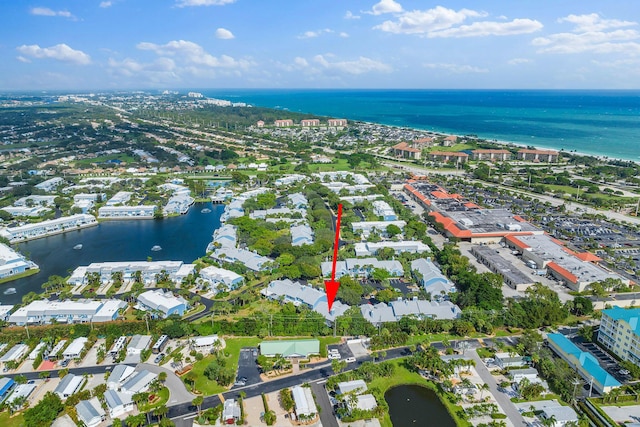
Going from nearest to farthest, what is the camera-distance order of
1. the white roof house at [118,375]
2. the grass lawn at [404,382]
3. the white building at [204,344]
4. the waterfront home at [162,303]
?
1. the grass lawn at [404,382]
2. the white roof house at [118,375]
3. the white building at [204,344]
4. the waterfront home at [162,303]

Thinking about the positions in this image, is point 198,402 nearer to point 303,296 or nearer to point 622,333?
point 303,296

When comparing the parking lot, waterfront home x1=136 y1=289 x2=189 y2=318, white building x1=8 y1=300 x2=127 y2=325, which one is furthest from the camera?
waterfront home x1=136 y1=289 x2=189 y2=318

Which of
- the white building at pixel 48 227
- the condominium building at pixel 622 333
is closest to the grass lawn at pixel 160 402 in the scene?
the condominium building at pixel 622 333

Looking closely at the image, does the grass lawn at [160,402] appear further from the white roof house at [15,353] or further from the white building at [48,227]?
the white building at [48,227]

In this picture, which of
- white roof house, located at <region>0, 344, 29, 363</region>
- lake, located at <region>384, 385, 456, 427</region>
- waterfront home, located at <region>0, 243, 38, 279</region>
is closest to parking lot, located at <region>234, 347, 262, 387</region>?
lake, located at <region>384, 385, 456, 427</region>

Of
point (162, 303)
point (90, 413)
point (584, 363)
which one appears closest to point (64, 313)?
point (162, 303)

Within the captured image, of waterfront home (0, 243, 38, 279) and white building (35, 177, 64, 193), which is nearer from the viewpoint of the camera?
waterfront home (0, 243, 38, 279)

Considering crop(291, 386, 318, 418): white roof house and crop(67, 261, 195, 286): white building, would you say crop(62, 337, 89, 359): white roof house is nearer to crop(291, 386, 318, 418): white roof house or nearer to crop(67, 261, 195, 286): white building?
crop(67, 261, 195, 286): white building
